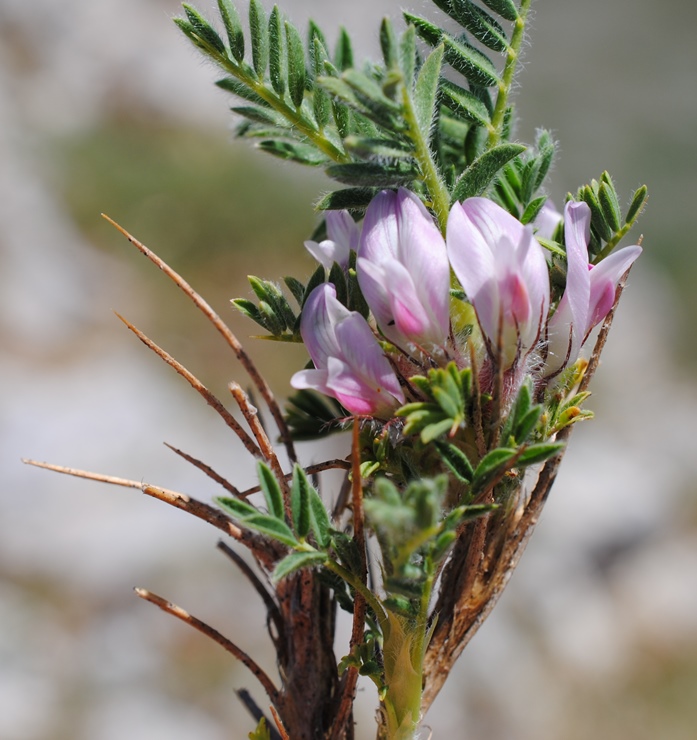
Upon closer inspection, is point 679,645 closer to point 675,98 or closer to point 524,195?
point 524,195

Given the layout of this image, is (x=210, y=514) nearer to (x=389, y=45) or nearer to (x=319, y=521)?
(x=319, y=521)

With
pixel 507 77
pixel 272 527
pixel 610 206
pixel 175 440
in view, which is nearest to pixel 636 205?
pixel 610 206

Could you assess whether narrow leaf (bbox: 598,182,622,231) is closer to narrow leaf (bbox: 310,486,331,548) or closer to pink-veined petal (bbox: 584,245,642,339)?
pink-veined petal (bbox: 584,245,642,339)

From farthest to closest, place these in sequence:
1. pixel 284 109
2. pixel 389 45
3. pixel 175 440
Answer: pixel 175 440
pixel 284 109
pixel 389 45

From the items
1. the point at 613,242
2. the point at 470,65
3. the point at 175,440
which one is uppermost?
the point at 175,440

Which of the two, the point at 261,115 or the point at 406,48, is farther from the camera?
the point at 261,115
